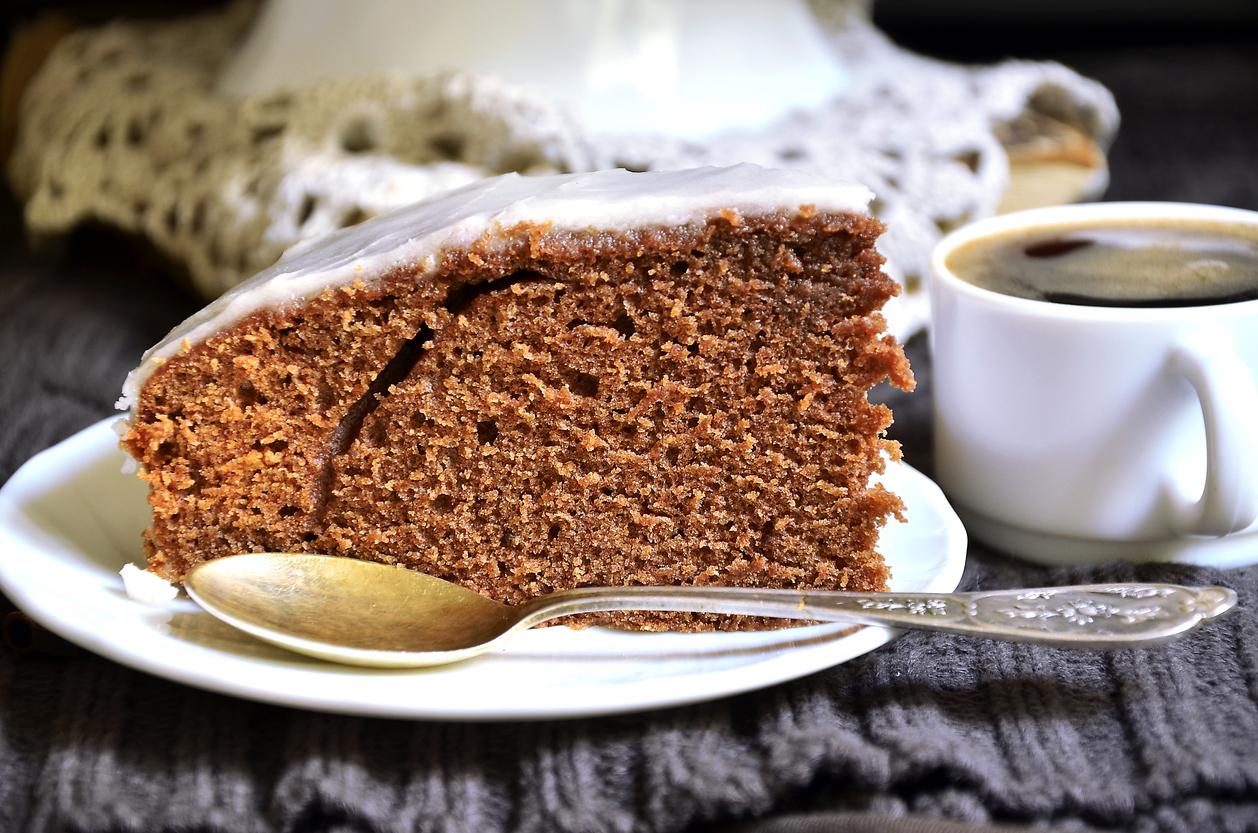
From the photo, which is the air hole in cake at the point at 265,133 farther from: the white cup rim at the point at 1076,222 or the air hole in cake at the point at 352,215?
the white cup rim at the point at 1076,222

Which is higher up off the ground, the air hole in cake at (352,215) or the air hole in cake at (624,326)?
the air hole in cake at (624,326)

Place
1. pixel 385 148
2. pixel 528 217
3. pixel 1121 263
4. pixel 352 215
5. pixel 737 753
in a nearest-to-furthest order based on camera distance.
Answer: pixel 737 753, pixel 528 217, pixel 1121 263, pixel 352 215, pixel 385 148

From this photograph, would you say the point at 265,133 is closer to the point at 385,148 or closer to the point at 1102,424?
the point at 385,148

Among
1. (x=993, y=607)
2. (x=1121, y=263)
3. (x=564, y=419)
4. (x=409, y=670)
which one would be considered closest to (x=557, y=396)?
(x=564, y=419)

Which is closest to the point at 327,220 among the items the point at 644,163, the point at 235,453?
the point at 644,163

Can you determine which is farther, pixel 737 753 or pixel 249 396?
pixel 249 396

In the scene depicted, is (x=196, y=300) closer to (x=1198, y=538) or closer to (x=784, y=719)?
(x=784, y=719)

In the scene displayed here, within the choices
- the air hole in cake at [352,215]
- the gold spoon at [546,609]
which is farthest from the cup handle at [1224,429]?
the air hole in cake at [352,215]
